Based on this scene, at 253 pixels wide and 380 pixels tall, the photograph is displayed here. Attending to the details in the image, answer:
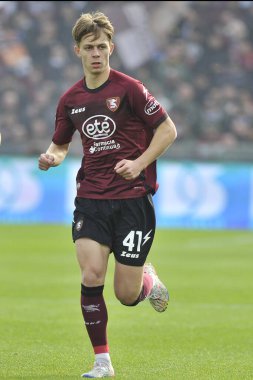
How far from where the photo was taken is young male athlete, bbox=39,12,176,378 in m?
7.14

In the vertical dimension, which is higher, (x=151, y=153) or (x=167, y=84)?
(x=167, y=84)

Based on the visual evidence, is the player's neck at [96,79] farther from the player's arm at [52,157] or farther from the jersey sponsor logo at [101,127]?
the player's arm at [52,157]

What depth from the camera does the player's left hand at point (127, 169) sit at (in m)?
6.94

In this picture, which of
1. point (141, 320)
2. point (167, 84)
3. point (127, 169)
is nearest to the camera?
point (127, 169)

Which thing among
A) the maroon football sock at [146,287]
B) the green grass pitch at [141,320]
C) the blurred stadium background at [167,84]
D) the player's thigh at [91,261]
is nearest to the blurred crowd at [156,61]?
the blurred stadium background at [167,84]

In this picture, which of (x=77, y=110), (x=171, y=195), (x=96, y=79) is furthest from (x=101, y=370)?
(x=171, y=195)

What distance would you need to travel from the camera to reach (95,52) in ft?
23.4

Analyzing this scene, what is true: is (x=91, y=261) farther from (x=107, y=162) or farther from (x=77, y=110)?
(x=77, y=110)

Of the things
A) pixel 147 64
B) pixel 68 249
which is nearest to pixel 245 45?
pixel 147 64

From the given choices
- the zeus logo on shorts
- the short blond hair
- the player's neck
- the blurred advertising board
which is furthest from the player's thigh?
the blurred advertising board

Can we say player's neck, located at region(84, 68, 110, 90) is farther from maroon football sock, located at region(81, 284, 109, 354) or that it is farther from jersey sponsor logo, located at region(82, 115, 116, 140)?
maroon football sock, located at region(81, 284, 109, 354)

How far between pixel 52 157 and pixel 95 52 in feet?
2.73

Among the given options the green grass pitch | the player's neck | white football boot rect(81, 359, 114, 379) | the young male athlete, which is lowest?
the green grass pitch

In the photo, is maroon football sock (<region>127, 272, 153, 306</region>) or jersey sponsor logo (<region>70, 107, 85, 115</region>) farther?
maroon football sock (<region>127, 272, 153, 306</region>)
